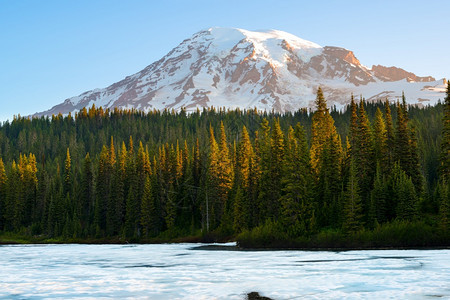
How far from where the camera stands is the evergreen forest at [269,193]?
190 feet

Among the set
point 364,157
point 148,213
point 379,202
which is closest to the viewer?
point 379,202

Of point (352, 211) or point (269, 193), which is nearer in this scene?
point (352, 211)

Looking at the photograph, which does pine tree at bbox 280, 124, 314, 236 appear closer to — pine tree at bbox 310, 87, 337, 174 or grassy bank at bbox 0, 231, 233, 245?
pine tree at bbox 310, 87, 337, 174

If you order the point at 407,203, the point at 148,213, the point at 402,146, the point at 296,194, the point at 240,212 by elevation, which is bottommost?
the point at 148,213

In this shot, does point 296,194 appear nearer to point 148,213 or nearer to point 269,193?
point 269,193

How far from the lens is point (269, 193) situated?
7094cm

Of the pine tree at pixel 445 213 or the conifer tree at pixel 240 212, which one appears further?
the conifer tree at pixel 240 212

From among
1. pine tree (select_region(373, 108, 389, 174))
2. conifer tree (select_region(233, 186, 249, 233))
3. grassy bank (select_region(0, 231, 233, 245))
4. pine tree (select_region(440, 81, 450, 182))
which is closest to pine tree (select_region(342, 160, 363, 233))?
pine tree (select_region(373, 108, 389, 174))

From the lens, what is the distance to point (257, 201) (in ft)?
240

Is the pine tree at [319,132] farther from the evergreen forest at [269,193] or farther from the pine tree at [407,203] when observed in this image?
the pine tree at [407,203]

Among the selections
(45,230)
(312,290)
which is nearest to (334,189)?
(312,290)

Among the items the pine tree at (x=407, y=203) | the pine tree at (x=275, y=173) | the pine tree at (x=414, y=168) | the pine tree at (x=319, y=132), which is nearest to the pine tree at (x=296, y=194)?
the pine tree at (x=275, y=173)

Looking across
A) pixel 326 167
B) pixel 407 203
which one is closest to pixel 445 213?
pixel 407 203

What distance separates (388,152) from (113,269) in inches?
1986
